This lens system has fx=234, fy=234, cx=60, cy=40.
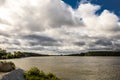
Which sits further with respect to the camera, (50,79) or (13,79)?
(50,79)

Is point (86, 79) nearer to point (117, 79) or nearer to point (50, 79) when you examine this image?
point (117, 79)

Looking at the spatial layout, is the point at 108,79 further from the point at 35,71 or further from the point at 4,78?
the point at 4,78

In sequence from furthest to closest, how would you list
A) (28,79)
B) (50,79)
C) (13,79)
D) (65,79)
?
1. (65,79)
2. (50,79)
3. (28,79)
4. (13,79)

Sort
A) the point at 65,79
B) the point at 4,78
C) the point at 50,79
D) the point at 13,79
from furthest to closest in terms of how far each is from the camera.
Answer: the point at 65,79 < the point at 50,79 < the point at 13,79 < the point at 4,78

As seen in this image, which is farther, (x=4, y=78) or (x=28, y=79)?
(x=28, y=79)

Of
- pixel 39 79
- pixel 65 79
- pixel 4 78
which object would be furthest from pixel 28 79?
pixel 65 79

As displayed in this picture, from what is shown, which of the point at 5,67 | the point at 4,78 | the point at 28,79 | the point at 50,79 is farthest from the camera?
the point at 50,79

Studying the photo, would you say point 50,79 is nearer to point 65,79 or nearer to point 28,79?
point 28,79

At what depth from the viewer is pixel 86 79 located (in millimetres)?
72625

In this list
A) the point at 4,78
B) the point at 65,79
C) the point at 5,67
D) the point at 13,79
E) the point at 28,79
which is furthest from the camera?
the point at 65,79

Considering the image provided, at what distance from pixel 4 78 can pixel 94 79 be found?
43.3 meters

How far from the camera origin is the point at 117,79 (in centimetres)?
7212

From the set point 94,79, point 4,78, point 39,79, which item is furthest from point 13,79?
point 94,79

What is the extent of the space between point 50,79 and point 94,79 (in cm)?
2084
